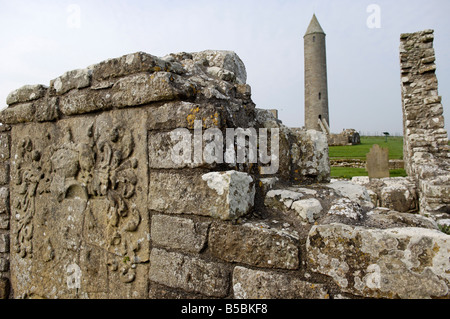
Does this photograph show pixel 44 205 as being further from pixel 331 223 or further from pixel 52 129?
pixel 331 223

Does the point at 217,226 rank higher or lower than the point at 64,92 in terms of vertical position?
lower

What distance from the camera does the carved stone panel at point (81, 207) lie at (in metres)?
2.17

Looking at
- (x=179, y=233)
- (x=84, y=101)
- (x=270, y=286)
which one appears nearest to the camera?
(x=270, y=286)

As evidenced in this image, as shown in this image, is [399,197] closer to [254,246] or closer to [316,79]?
[254,246]

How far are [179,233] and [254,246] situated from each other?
514 millimetres

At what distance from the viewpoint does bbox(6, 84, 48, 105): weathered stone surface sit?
2.80m

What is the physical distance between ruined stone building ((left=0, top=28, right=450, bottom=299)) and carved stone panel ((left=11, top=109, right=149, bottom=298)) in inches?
0.4

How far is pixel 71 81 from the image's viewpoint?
2547 mm

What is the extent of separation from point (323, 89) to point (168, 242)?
33.8 meters

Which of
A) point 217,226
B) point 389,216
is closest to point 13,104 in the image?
point 217,226

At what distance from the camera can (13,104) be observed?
303 centimetres

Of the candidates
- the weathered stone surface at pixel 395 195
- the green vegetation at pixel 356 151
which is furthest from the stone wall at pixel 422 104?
the green vegetation at pixel 356 151

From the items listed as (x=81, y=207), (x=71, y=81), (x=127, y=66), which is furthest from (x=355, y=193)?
(x=71, y=81)
